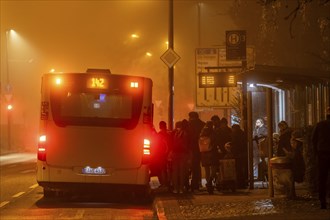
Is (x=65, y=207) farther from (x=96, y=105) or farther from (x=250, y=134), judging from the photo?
(x=250, y=134)

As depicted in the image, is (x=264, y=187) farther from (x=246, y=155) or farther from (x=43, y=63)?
(x=43, y=63)

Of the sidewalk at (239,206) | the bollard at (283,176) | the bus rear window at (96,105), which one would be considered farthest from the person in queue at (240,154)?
the bus rear window at (96,105)

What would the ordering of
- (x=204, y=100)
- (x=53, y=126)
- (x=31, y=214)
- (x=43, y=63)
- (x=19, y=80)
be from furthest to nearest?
(x=19, y=80) < (x=43, y=63) < (x=204, y=100) < (x=53, y=126) < (x=31, y=214)

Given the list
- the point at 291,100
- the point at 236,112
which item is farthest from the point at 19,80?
the point at 291,100

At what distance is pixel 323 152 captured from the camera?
11.0 m

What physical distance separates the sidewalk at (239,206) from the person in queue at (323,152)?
339mm

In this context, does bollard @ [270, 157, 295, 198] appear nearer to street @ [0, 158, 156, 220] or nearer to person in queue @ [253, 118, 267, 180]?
street @ [0, 158, 156, 220]

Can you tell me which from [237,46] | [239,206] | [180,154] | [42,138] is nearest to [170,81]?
[237,46]

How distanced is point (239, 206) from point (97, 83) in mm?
4348

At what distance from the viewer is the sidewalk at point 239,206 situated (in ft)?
34.9

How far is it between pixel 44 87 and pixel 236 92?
24.0ft

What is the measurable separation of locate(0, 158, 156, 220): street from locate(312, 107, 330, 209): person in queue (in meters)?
3.40

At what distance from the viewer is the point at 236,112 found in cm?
2080

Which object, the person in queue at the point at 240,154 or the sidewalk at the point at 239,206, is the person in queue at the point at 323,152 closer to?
the sidewalk at the point at 239,206
